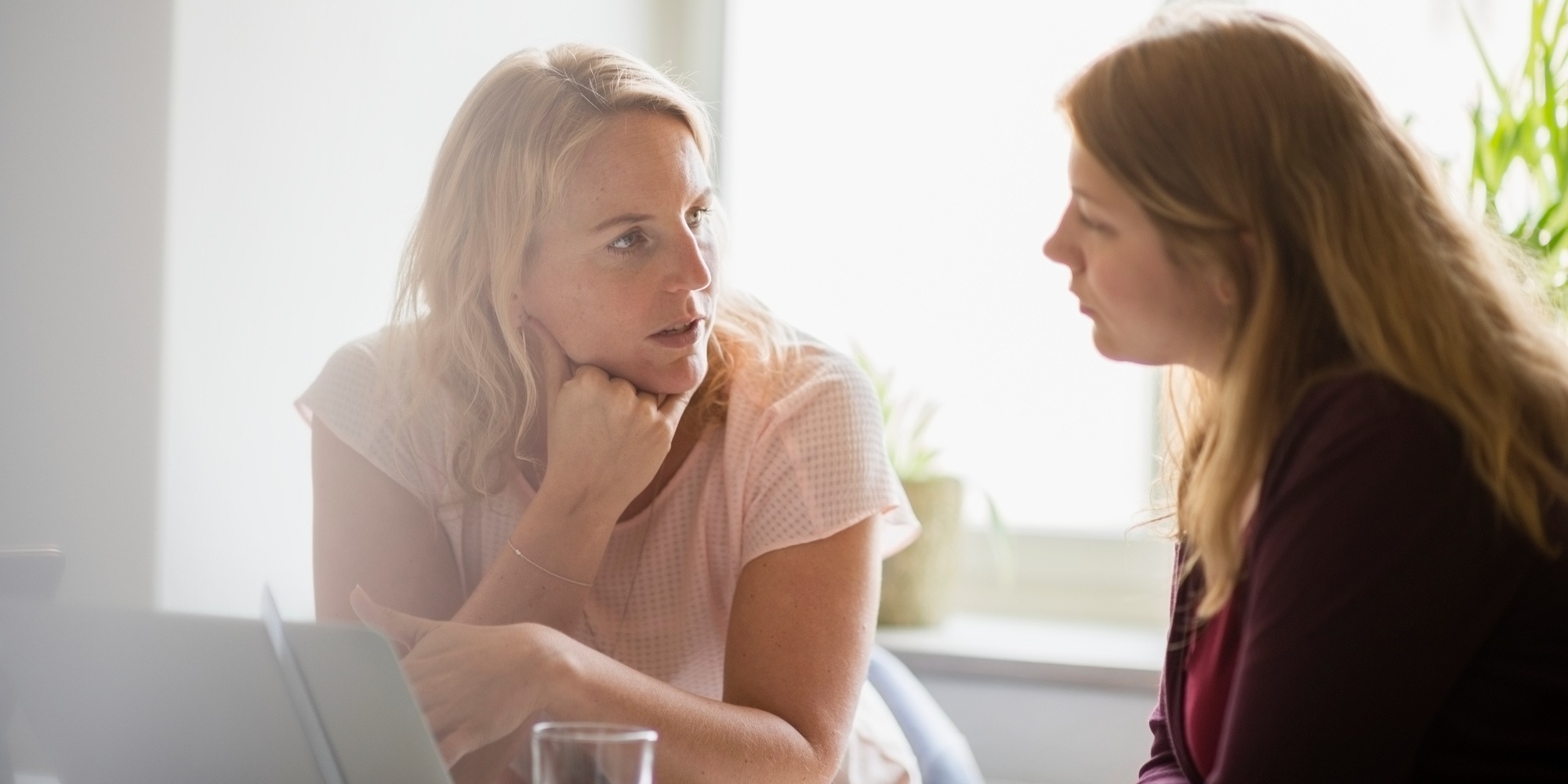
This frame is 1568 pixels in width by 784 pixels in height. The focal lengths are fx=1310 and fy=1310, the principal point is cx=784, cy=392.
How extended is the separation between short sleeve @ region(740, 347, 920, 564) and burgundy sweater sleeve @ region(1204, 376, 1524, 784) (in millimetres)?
573

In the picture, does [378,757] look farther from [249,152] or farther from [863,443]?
[249,152]

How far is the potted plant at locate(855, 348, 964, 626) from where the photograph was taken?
89.3 inches

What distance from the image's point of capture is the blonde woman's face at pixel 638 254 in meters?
1.30

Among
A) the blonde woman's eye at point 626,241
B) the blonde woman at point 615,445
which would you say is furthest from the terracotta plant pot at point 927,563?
the blonde woman's eye at point 626,241

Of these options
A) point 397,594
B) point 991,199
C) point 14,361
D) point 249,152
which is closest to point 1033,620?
point 991,199

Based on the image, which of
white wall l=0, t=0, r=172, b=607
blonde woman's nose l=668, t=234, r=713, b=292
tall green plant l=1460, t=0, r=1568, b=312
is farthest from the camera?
tall green plant l=1460, t=0, r=1568, b=312

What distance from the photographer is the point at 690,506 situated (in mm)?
1432

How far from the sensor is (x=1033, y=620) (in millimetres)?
2549

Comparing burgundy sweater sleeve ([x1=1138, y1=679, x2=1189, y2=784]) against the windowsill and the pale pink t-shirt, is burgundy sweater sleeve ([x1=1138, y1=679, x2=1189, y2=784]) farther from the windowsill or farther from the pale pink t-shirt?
the windowsill

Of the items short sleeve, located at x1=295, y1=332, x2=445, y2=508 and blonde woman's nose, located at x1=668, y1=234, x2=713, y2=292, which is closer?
blonde woman's nose, located at x1=668, y1=234, x2=713, y2=292

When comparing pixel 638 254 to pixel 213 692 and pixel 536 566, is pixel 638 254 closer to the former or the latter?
pixel 536 566

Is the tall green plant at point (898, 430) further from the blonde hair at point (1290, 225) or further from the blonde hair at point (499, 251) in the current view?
the blonde hair at point (1290, 225)

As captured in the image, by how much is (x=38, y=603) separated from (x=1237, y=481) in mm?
763

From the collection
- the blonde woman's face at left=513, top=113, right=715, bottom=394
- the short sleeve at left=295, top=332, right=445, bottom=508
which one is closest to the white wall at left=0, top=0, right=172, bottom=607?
the short sleeve at left=295, top=332, right=445, bottom=508
